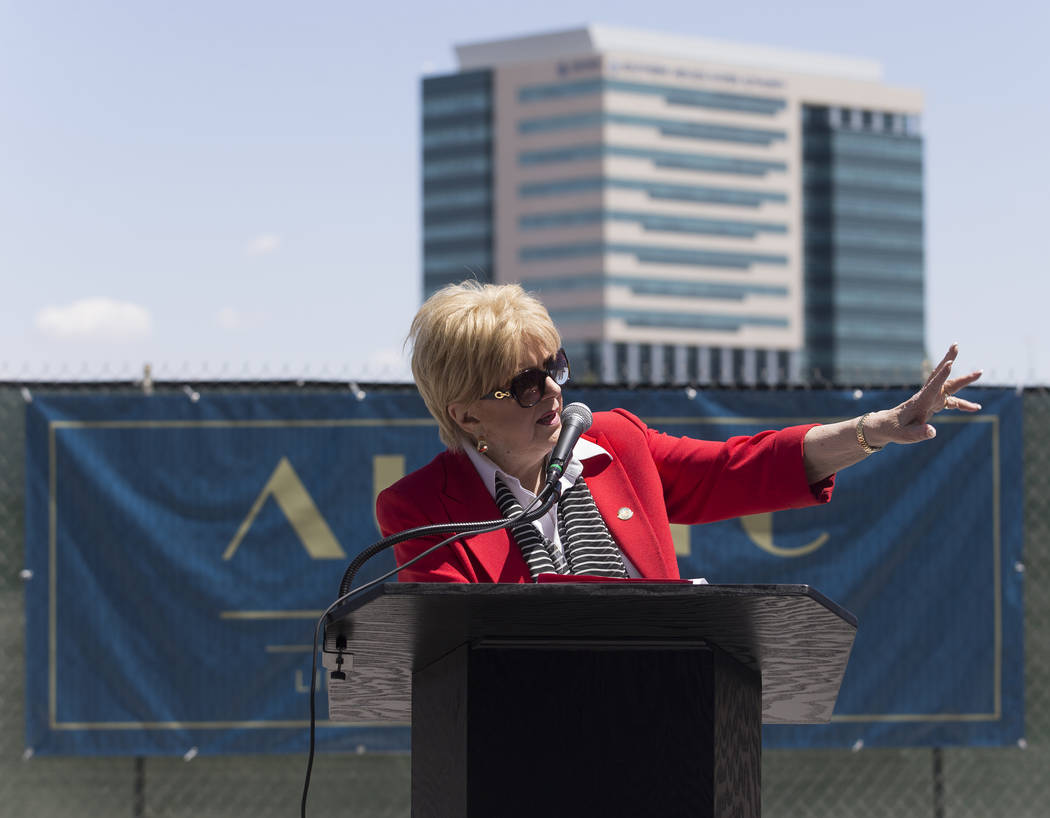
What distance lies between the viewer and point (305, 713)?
18.5 feet

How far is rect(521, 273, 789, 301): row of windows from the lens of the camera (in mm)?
106425

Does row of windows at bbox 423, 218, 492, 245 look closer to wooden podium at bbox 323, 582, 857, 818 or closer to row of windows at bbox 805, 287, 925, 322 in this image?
row of windows at bbox 805, 287, 925, 322

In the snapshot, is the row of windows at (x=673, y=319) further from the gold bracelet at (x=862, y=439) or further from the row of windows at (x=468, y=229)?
the gold bracelet at (x=862, y=439)

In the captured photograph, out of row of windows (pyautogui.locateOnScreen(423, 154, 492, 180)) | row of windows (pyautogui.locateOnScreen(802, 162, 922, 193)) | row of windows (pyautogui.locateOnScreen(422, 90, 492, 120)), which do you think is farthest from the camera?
row of windows (pyautogui.locateOnScreen(423, 154, 492, 180))

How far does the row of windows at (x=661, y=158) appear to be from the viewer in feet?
353

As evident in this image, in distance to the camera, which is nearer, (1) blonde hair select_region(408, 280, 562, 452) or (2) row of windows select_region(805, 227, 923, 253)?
(1) blonde hair select_region(408, 280, 562, 452)

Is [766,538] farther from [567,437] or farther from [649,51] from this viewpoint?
[649,51]

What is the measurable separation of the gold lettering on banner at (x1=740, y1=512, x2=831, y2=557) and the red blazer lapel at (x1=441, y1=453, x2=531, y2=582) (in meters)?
3.54

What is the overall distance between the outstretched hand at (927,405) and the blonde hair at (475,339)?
2.09 ft

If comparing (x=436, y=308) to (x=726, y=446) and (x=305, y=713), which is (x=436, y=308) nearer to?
(x=726, y=446)

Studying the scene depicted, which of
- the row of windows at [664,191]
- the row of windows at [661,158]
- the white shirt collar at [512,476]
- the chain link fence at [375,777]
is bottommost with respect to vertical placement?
the chain link fence at [375,777]

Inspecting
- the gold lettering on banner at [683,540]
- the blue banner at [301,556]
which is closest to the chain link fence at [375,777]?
the blue banner at [301,556]

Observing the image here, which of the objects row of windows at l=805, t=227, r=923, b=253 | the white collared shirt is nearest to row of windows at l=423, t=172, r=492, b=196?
row of windows at l=805, t=227, r=923, b=253

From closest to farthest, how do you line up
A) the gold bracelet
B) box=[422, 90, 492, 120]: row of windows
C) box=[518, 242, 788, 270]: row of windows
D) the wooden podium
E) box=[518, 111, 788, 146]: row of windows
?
1. the wooden podium
2. the gold bracelet
3. box=[518, 242, 788, 270]: row of windows
4. box=[518, 111, 788, 146]: row of windows
5. box=[422, 90, 492, 120]: row of windows
